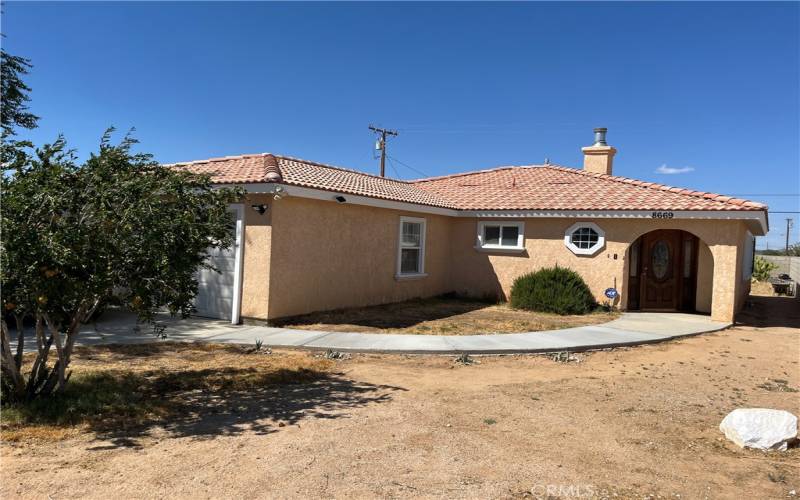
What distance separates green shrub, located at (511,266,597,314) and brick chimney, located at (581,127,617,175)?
5597 millimetres

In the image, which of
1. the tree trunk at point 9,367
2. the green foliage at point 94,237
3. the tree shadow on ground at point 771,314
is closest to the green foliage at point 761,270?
the tree shadow on ground at point 771,314

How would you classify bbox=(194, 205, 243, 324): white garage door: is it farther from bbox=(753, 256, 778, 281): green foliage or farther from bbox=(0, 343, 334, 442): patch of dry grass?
bbox=(753, 256, 778, 281): green foliage

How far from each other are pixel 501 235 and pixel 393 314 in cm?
503

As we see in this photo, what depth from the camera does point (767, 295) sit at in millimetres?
23938

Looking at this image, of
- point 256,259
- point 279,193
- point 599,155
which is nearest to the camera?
point 279,193

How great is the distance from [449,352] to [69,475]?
227 inches

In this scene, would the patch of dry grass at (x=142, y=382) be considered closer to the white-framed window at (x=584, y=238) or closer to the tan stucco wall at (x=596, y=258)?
the tan stucco wall at (x=596, y=258)

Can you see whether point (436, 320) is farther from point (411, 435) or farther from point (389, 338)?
point (411, 435)

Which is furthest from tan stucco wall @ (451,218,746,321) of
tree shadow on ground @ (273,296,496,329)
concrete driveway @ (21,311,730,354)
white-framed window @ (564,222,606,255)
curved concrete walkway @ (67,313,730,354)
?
curved concrete walkway @ (67,313,730,354)

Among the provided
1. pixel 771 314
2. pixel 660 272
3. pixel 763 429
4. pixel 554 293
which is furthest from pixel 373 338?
pixel 771 314

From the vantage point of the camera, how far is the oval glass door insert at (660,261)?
49.6 ft

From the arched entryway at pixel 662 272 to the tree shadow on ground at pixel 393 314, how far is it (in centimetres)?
407

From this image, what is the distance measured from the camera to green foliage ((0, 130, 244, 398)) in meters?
4.67

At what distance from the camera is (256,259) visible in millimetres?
Answer: 10688
